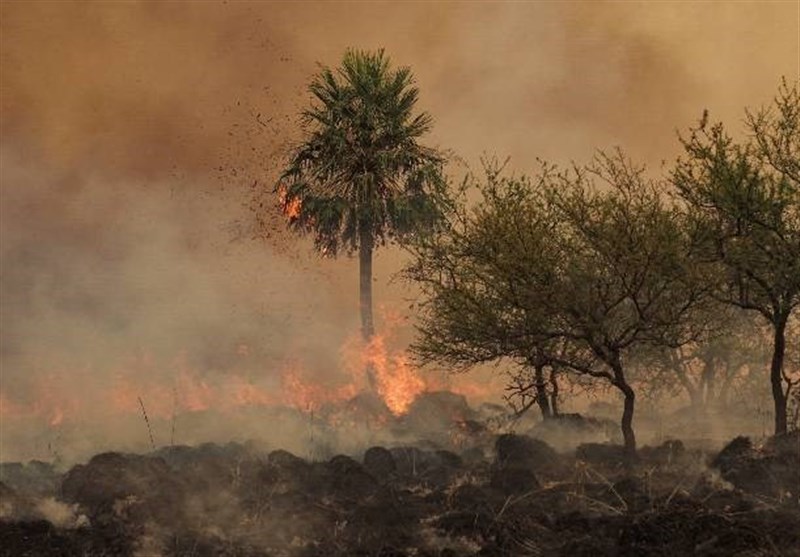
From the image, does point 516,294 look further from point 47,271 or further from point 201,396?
point 47,271

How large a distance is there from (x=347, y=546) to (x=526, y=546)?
3019 mm

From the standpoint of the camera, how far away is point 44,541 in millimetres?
→ 14922

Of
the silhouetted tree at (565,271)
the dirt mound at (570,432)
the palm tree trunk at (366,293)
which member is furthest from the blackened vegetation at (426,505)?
the palm tree trunk at (366,293)

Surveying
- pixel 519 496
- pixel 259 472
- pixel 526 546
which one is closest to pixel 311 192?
pixel 259 472

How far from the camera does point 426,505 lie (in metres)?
17.5

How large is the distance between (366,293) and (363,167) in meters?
5.15

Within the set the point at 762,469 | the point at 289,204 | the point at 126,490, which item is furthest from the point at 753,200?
the point at 289,204

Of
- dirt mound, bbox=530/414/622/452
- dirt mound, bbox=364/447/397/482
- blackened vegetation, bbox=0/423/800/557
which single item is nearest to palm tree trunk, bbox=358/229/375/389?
dirt mound, bbox=530/414/622/452

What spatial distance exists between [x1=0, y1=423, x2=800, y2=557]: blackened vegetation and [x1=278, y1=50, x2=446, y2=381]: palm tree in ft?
48.9

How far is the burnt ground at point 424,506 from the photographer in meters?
14.2

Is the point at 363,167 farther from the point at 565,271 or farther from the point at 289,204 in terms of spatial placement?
the point at 565,271

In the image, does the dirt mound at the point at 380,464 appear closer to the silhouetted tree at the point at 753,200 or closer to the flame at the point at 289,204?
the silhouetted tree at the point at 753,200

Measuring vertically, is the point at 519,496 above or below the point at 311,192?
below

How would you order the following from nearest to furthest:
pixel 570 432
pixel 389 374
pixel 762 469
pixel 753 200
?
pixel 762 469, pixel 753 200, pixel 570 432, pixel 389 374
